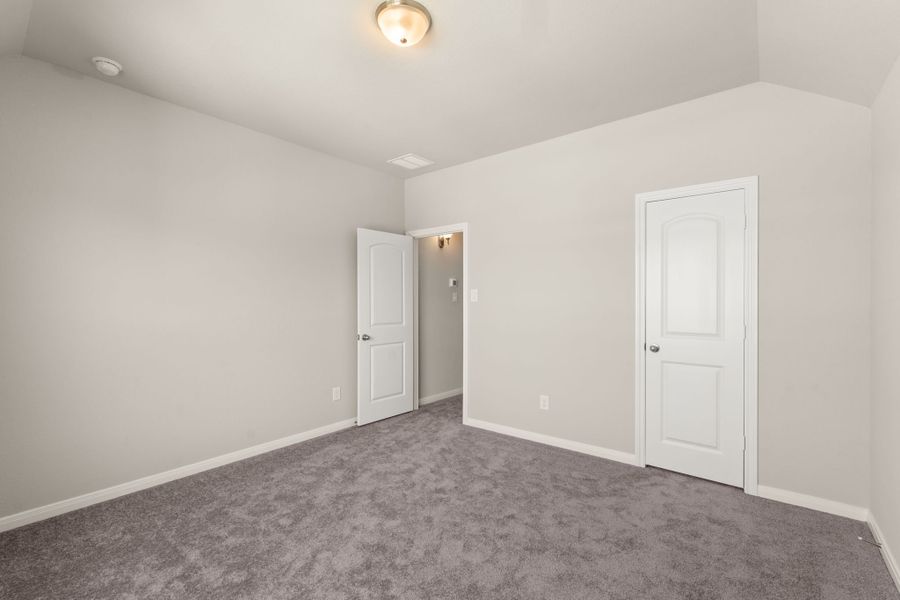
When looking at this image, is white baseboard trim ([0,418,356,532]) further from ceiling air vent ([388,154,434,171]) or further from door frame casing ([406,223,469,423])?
ceiling air vent ([388,154,434,171])

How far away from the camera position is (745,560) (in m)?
2.07

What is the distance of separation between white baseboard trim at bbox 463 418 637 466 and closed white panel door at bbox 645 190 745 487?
0.20 meters

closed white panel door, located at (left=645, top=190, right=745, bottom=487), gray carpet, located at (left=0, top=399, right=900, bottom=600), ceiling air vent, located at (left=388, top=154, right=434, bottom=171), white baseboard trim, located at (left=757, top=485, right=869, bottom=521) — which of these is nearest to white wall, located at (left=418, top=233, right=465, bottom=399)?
ceiling air vent, located at (left=388, top=154, right=434, bottom=171)

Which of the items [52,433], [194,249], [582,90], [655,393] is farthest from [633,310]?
[52,433]

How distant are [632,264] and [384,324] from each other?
2459 mm

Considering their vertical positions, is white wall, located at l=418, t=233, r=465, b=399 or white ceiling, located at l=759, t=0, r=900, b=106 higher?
white ceiling, located at l=759, t=0, r=900, b=106

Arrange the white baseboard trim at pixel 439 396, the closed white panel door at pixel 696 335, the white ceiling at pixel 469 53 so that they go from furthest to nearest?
the white baseboard trim at pixel 439 396
the closed white panel door at pixel 696 335
the white ceiling at pixel 469 53

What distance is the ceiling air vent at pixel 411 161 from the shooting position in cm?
412

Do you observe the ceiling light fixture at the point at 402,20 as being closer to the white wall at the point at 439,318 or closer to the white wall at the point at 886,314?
the white wall at the point at 886,314

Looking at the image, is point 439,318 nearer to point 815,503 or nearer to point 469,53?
point 469,53

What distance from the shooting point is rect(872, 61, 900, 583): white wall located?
1950 mm

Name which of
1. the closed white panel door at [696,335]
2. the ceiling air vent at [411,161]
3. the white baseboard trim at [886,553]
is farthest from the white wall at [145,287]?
the white baseboard trim at [886,553]

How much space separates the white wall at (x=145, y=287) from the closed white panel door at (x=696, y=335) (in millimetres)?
2851

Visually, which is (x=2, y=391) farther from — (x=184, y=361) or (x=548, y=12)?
(x=548, y=12)
